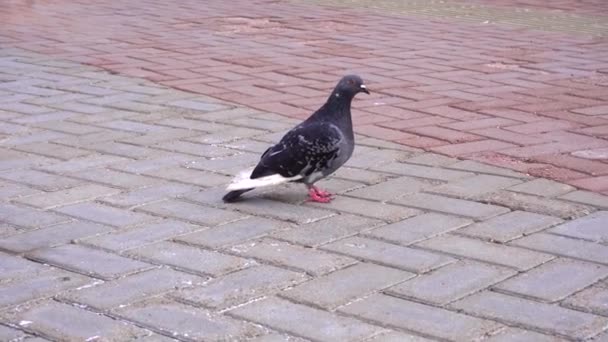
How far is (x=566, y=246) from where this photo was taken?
3896 mm

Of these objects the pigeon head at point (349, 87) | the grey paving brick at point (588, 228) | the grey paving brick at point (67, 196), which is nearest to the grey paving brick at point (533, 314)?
the grey paving brick at point (588, 228)

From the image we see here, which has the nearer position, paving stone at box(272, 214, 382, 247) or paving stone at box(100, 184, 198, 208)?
paving stone at box(272, 214, 382, 247)

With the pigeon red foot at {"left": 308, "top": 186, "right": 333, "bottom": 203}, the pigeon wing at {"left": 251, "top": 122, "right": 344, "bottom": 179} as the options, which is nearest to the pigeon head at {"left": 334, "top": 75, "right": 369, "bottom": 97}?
the pigeon wing at {"left": 251, "top": 122, "right": 344, "bottom": 179}

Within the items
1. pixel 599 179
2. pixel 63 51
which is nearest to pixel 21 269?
pixel 599 179

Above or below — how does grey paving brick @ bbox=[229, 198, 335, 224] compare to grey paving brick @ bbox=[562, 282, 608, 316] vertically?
below

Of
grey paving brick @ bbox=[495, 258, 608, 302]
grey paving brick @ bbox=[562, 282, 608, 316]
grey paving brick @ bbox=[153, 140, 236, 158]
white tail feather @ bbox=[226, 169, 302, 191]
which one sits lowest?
grey paving brick @ bbox=[153, 140, 236, 158]

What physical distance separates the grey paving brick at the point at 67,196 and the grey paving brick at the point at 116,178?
0.27ft

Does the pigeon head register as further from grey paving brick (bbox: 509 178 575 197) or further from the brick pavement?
grey paving brick (bbox: 509 178 575 197)

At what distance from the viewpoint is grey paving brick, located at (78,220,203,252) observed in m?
3.91

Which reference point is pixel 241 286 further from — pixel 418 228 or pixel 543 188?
pixel 543 188

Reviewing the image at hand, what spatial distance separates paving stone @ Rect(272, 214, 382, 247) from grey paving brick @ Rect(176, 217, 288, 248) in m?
0.08

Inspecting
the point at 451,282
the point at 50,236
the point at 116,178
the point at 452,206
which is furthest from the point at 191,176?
the point at 451,282

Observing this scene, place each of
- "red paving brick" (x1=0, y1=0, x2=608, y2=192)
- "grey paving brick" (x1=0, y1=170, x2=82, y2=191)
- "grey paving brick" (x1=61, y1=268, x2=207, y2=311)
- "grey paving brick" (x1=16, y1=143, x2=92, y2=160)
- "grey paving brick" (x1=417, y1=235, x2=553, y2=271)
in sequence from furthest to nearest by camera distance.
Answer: "red paving brick" (x1=0, y1=0, x2=608, y2=192) < "grey paving brick" (x1=16, y1=143, x2=92, y2=160) < "grey paving brick" (x1=0, y1=170, x2=82, y2=191) < "grey paving brick" (x1=417, y1=235, x2=553, y2=271) < "grey paving brick" (x1=61, y1=268, x2=207, y2=311)

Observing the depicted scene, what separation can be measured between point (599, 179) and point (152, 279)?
223 centimetres
